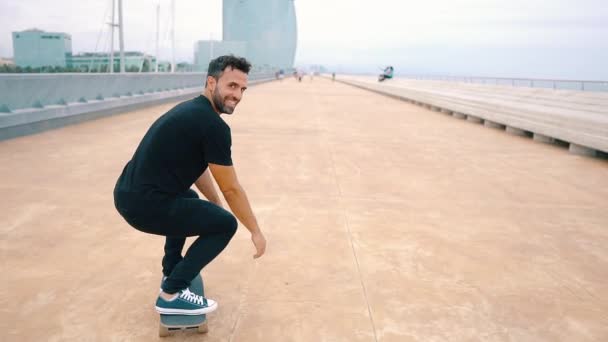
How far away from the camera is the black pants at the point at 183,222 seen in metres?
2.38

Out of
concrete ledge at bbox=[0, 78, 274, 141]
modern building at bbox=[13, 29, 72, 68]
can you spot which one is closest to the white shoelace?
concrete ledge at bbox=[0, 78, 274, 141]

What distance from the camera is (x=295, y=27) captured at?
173125 mm

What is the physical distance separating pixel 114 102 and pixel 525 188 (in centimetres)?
1094

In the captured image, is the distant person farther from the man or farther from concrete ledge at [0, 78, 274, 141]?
the man

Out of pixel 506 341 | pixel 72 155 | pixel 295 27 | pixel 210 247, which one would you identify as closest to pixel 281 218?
pixel 210 247

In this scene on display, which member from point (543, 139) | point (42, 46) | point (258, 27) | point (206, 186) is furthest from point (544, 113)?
point (258, 27)

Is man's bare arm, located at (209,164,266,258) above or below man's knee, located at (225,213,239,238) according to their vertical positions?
above

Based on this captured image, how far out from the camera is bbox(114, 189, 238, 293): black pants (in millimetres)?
2375

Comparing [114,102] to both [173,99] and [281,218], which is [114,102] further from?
[281,218]

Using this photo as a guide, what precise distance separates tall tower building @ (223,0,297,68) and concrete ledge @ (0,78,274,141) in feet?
339

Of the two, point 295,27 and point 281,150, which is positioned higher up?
point 295,27

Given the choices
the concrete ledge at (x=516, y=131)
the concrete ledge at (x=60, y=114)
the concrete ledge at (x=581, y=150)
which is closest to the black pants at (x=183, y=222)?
the concrete ledge at (x=60, y=114)

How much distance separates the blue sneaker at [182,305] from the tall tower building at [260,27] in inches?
4538

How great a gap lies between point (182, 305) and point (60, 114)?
9.06 m
